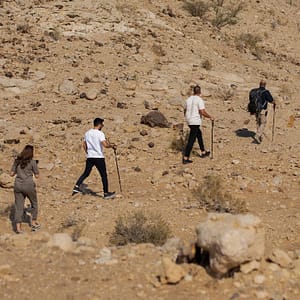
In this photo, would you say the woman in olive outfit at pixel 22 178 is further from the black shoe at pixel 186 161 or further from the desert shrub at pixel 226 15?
the desert shrub at pixel 226 15

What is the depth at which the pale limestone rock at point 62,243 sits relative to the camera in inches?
232

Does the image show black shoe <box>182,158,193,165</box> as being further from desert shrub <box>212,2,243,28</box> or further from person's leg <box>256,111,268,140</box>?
desert shrub <box>212,2,243,28</box>

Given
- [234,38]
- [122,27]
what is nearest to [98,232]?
[122,27]

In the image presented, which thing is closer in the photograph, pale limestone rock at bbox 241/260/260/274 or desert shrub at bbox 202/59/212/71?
pale limestone rock at bbox 241/260/260/274

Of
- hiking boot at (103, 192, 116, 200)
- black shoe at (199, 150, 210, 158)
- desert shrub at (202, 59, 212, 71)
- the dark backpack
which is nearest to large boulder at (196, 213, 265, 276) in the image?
hiking boot at (103, 192, 116, 200)

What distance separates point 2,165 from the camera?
32.7 ft

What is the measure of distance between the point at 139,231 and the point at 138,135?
460cm

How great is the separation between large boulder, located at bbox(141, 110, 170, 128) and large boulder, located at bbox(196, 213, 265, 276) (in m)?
6.65

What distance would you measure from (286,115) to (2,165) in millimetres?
7198

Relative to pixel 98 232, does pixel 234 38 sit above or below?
above

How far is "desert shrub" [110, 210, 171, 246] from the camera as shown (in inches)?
271

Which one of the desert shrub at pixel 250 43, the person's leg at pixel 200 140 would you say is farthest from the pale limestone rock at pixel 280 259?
the desert shrub at pixel 250 43

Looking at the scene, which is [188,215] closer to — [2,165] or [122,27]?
[2,165]

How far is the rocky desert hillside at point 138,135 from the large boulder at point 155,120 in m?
0.11
